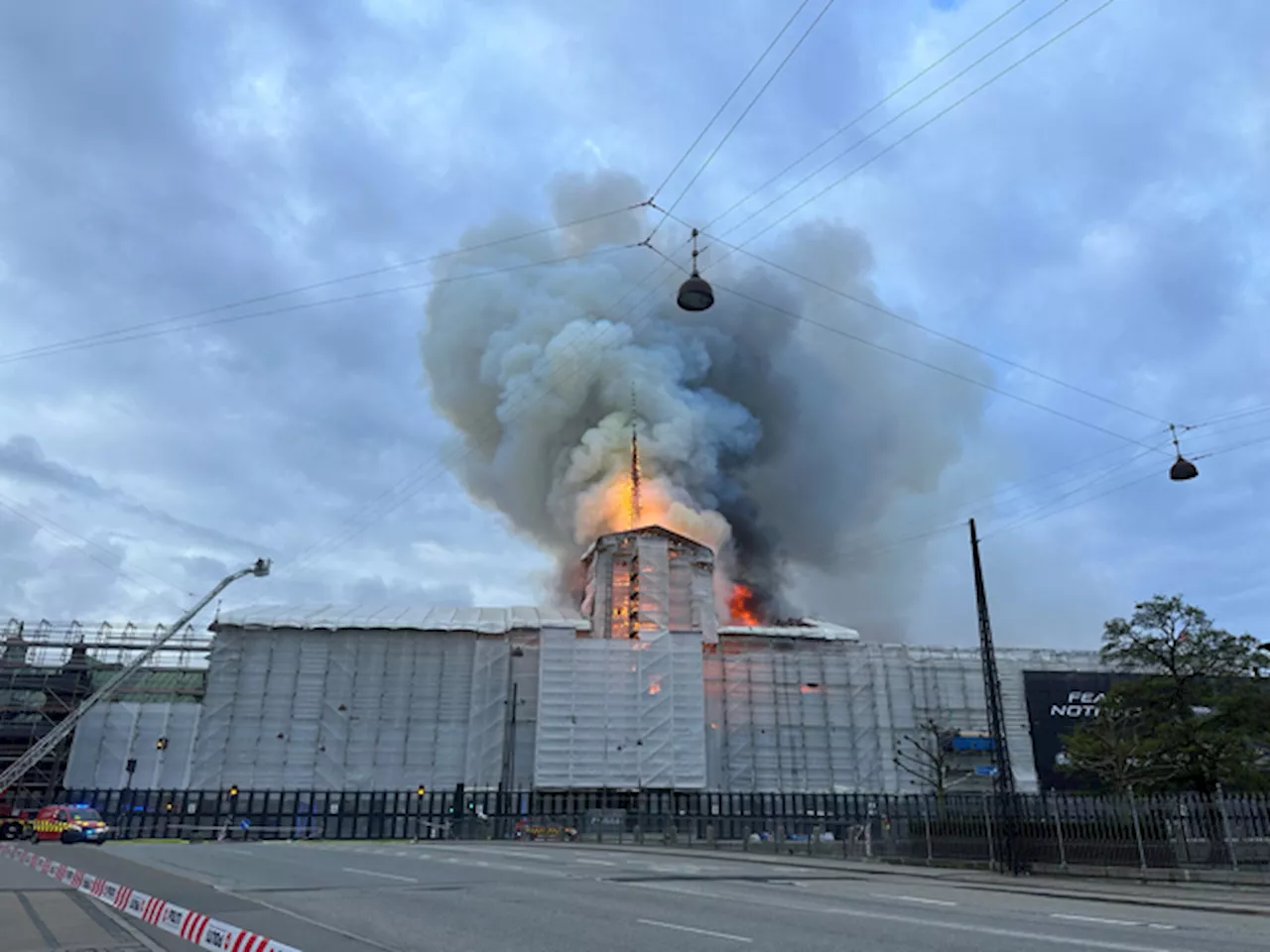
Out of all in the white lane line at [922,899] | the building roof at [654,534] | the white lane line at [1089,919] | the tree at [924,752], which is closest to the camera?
the white lane line at [1089,919]

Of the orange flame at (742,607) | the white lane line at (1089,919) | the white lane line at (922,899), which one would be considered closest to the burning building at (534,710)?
the orange flame at (742,607)

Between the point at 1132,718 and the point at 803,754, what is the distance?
31197 mm

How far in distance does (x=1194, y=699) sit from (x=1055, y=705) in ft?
135

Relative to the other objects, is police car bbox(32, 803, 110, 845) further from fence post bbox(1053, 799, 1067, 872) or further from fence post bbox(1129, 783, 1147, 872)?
fence post bbox(1129, 783, 1147, 872)

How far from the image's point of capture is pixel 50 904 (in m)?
13.2

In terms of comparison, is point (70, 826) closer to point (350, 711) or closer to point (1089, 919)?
point (350, 711)

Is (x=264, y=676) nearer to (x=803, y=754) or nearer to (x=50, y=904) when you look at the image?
(x=803, y=754)

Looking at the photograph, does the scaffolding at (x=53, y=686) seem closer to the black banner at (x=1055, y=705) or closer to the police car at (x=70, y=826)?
the police car at (x=70, y=826)

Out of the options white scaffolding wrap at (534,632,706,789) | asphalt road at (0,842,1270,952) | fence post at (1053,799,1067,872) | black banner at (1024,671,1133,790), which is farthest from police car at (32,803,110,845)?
black banner at (1024,671,1133,790)

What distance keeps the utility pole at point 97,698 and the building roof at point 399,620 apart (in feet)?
15.2

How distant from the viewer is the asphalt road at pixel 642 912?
31.9 feet

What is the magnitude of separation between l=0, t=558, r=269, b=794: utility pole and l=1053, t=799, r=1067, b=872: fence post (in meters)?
59.6

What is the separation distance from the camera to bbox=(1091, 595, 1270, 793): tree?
32438 mm

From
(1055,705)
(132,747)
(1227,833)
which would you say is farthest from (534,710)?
(1227,833)
